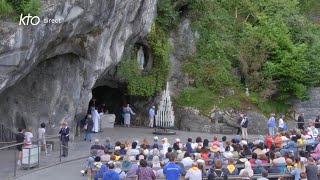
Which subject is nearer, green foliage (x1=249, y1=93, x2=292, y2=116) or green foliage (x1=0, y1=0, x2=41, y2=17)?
green foliage (x1=0, y1=0, x2=41, y2=17)

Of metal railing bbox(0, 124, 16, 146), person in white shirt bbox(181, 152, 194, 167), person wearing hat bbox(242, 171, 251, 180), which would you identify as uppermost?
metal railing bbox(0, 124, 16, 146)

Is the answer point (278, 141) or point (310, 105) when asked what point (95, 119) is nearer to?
point (278, 141)

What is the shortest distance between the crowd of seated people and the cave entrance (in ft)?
54.1

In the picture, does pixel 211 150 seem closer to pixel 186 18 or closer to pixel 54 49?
pixel 54 49

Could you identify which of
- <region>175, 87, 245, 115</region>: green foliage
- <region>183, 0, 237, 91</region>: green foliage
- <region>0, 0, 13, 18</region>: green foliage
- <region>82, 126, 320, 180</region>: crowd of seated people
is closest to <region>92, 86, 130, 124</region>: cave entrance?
<region>175, 87, 245, 115</region>: green foliage

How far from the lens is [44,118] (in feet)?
83.4

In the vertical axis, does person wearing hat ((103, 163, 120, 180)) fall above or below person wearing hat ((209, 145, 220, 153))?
below

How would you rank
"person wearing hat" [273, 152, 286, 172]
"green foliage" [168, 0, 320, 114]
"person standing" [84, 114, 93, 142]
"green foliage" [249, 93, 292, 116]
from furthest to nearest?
"green foliage" [168, 0, 320, 114]
"green foliage" [249, 93, 292, 116]
"person standing" [84, 114, 93, 142]
"person wearing hat" [273, 152, 286, 172]

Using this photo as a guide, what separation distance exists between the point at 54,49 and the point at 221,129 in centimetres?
1287

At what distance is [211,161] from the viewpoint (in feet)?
58.0

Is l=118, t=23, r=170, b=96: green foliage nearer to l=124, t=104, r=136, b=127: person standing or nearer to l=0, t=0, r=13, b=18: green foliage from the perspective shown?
l=124, t=104, r=136, b=127: person standing

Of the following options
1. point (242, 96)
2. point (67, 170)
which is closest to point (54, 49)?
point (67, 170)

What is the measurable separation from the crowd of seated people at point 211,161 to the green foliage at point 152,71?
13.0 metres

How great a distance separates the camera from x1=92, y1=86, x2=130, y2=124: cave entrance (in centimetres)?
3654
